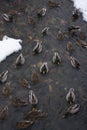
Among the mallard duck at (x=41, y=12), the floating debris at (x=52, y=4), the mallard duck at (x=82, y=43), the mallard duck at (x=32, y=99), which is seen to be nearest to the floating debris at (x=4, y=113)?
the mallard duck at (x=32, y=99)

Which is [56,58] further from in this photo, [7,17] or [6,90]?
[7,17]

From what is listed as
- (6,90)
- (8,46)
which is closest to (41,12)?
(8,46)

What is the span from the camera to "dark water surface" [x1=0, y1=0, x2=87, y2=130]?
4773 millimetres

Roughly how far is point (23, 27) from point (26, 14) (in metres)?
0.33

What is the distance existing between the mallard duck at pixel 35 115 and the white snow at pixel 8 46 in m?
1.12

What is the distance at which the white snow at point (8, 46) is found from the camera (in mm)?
5414

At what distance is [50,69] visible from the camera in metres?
5.36

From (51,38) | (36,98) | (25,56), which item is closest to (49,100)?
(36,98)

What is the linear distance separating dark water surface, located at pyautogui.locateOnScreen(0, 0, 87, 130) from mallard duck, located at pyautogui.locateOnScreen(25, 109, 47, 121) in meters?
0.06

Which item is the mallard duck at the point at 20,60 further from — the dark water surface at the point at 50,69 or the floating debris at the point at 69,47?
the floating debris at the point at 69,47

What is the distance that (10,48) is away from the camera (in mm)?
5477

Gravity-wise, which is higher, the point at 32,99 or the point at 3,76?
the point at 3,76

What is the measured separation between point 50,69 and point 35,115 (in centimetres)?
93

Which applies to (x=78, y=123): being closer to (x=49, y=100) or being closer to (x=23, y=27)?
(x=49, y=100)
